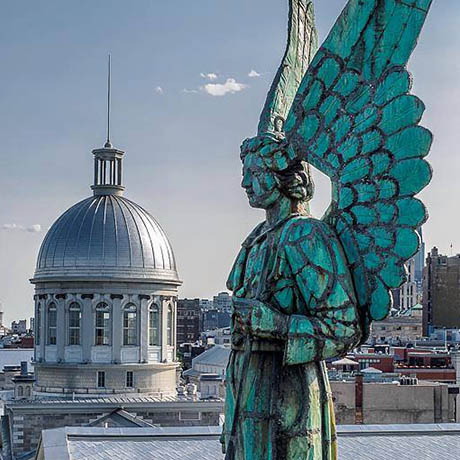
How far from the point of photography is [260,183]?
30.2 feet

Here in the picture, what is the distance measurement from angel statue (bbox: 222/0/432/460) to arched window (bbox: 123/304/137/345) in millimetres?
39670

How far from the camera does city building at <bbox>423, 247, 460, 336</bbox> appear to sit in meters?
105

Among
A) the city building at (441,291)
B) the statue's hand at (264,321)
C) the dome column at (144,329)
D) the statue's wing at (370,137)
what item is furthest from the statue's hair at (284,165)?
the city building at (441,291)

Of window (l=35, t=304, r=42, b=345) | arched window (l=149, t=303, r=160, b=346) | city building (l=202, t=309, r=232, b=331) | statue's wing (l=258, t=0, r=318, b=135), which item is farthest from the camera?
city building (l=202, t=309, r=232, b=331)

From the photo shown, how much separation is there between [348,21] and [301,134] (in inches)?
36.7

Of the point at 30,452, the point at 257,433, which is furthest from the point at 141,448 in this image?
the point at 30,452

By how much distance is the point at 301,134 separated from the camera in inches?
357

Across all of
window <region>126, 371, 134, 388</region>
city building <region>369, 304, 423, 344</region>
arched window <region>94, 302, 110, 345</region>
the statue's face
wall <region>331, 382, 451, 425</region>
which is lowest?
wall <region>331, 382, 451, 425</region>

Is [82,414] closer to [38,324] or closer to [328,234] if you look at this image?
[38,324]

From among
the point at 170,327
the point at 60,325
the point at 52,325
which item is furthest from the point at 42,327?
the point at 170,327

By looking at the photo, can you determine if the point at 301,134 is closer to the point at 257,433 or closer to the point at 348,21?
the point at 348,21

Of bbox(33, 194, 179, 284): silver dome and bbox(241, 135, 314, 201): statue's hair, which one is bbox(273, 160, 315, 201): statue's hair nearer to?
bbox(241, 135, 314, 201): statue's hair

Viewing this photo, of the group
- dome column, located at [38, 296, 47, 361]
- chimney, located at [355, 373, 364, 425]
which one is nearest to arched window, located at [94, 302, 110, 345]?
dome column, located at [38, 296, 47, 361]

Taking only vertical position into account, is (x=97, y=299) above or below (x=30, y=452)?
above
